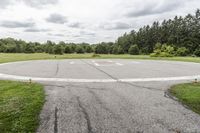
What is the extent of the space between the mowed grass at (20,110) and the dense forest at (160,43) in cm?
4254

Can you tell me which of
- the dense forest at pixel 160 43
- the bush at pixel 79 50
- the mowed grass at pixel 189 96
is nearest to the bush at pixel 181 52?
the dense forest at pixel 160 43

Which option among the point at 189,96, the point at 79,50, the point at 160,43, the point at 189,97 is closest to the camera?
the point at 189,97

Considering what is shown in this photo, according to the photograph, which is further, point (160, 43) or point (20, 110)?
point (160, 43)

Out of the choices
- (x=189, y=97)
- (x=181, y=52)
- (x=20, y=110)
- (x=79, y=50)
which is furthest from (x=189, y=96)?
(x=79, y=50)

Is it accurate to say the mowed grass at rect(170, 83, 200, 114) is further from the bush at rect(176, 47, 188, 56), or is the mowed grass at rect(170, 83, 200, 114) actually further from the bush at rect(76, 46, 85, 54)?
the bush at rect(76, 46, 85, 54)

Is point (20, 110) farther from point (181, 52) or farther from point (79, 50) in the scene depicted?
point (79, 50)

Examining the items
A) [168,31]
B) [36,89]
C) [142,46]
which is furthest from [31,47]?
[36,89]

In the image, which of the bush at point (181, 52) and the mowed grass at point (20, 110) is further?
the bush at point (181, 52)

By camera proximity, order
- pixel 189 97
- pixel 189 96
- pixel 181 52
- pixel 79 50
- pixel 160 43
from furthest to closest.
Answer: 1. pixel 79 50
2. pixel 160 43
3. pixel 181 52
4. pixel 189 96
5. pixel 189 97

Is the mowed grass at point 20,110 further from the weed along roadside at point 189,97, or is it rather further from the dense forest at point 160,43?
the dense forest at point 160,43

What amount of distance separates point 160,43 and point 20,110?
211ft

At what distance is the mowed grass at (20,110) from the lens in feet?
11.9

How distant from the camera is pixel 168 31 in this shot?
65000mm

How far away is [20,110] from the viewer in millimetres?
4586
